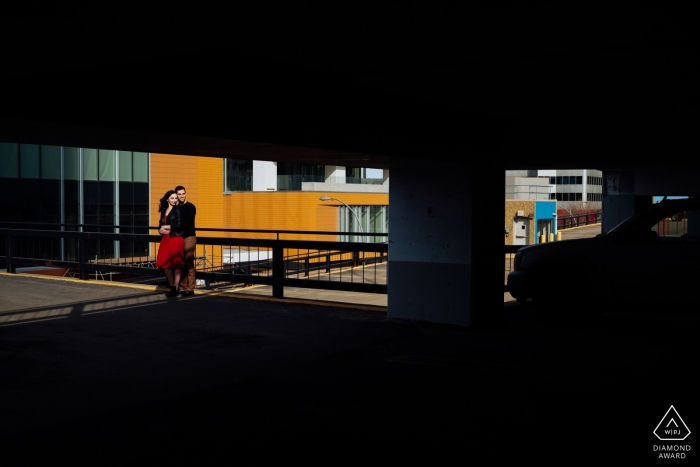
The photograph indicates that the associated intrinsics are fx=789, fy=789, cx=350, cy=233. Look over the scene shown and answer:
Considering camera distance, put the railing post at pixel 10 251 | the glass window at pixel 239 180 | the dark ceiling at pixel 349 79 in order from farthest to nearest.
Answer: the glass window at pixel 239 180
the railing post at pixel 10 251
the dark ceiling at pixel 349 79

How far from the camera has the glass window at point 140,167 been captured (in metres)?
41.9

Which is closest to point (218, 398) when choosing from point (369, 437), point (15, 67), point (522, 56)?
point (369, 437)

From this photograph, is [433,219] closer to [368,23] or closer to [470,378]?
[470,378]

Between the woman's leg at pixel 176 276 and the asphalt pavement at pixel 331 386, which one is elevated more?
the woman's leg at pixel 176 276

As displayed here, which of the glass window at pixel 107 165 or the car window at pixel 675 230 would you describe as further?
the glass window at pixel 107 165

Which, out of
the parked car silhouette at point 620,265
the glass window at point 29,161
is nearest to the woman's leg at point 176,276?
the parked car silhouette at point 620,265

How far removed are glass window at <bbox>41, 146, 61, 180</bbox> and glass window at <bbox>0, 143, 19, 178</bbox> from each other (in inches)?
55.6

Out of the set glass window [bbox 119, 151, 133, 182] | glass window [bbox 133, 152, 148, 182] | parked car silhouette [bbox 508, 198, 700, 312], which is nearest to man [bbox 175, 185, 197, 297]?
parked car silhouette [bbox 508, 198, 700, 312]

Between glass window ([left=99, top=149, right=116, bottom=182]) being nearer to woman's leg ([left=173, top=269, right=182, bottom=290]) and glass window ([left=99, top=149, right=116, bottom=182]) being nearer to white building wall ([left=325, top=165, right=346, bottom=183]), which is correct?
white building wall ([left=325, top=165, right=346, bottom=183])

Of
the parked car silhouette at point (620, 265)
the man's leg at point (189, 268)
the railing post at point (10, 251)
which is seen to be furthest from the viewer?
the railing post at point (10, 251)

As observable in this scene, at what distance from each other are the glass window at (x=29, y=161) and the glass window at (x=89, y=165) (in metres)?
2.63

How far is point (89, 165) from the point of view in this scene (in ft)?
128

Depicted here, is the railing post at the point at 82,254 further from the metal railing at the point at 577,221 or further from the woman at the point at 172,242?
the metal railing at the point at 577,221

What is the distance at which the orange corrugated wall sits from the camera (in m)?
43.6
